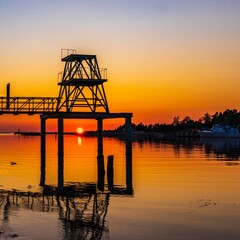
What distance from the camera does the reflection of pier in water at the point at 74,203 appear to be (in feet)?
74.5

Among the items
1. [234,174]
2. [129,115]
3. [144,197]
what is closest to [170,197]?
[144,197]

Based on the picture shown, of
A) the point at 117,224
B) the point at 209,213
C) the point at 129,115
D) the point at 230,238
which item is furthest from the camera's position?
the point at 129,115

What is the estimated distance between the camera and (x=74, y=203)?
2994 centimetres

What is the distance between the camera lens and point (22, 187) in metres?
38.7

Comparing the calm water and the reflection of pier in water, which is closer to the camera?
the calm water

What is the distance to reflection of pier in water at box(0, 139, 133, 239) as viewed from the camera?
22.7m

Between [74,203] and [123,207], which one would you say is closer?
[123,207]

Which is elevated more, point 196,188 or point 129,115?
point 129,115

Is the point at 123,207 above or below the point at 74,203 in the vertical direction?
below

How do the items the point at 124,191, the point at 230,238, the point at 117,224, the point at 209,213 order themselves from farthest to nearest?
the point at 124,191 < the point at 209,213 < the point at 117,224 < the point at 230,238

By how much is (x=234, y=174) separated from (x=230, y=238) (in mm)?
27143

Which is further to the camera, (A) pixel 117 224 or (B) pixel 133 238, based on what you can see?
(A) pixel 117 224

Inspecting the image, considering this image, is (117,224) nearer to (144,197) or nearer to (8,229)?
(8,229)

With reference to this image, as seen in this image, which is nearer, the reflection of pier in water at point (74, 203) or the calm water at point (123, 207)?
the calm water at point (123, 207)
